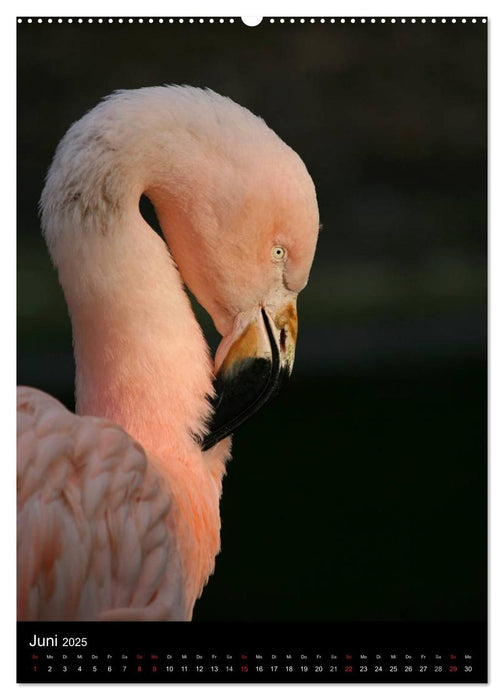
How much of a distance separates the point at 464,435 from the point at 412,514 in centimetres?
35

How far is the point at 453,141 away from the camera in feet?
6.45

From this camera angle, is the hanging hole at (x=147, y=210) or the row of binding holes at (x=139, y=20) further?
the hanging hole at (x=147, y=210)

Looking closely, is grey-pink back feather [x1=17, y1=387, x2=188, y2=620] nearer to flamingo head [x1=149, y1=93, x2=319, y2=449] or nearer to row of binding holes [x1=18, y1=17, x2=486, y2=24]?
flamingo head [x1=149, y1=93, x2=319, y2=449]

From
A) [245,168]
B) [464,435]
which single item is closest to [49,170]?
[245,168]

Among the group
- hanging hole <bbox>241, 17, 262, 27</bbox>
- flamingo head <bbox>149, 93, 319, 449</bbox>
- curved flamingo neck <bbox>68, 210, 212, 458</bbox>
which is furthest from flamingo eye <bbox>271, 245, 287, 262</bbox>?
hanging hole <bbox>241, 17, 262, 27</bbox>

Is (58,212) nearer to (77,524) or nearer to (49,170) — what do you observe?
(49,170)

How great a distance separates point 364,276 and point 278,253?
358 mm

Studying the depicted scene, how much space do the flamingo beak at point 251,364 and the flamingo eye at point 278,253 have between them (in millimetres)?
98

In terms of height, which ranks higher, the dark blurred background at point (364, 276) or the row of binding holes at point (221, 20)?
the row of binding holes at point (221, 20)

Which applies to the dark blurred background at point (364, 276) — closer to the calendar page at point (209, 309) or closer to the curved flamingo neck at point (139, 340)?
the calendar page at point (209, 309)

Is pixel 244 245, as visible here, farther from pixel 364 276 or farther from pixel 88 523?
pixel 88 523

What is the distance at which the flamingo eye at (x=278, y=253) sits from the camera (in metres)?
1.91

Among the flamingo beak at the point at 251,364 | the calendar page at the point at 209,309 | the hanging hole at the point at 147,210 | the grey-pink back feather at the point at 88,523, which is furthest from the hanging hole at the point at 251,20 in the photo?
the grey-pink back feather at the point at 88,523

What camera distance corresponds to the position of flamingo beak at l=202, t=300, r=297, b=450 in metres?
1.94
